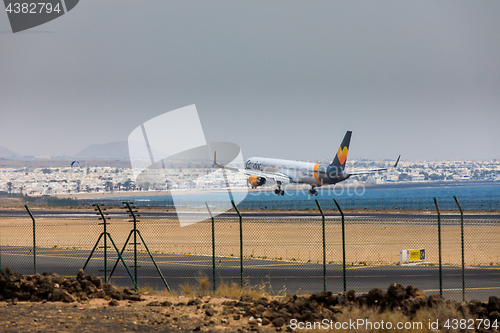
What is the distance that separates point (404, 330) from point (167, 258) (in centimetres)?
1936

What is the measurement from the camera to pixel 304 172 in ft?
243

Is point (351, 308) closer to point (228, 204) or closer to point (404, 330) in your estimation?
point (404, 330)

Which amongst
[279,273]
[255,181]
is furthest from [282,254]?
[255,181]

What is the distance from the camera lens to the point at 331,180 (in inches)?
2852

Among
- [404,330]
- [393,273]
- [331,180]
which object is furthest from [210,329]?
[331,180]

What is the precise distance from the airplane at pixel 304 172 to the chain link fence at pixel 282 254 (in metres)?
13.6

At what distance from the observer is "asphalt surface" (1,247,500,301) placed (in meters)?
20.1

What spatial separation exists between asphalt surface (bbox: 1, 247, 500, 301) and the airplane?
138ft

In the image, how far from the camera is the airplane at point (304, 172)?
237 feet

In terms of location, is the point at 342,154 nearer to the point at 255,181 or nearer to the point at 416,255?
the point at 255,181

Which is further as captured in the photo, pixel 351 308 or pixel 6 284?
pixel 6 284

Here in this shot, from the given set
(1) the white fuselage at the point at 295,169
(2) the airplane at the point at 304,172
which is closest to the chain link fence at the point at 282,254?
(2) the airplane at the point at 304,172

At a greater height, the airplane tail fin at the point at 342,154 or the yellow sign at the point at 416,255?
the airplane tail fin at the point at 342,154

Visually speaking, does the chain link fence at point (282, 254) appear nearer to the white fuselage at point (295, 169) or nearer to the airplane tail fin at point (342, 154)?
the white fuselage at point (295, 169)
